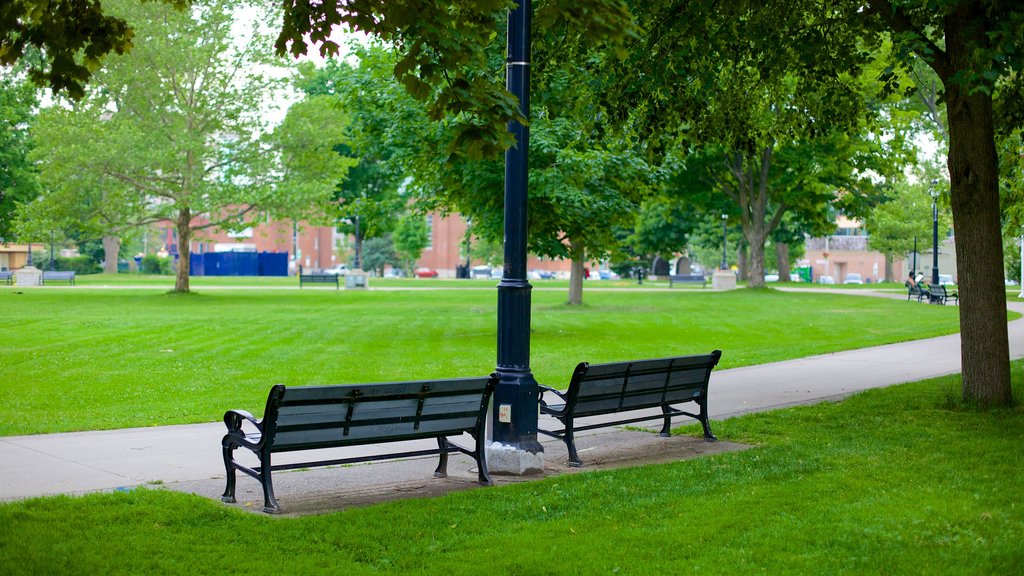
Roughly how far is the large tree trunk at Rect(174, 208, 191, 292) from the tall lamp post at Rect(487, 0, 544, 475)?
36523 mm

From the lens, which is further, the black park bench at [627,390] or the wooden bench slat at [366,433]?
the black park bench at [627,390]

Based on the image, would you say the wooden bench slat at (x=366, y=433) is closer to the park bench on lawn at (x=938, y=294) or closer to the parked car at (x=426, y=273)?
the park bench on lawn at (x=938, y=294)

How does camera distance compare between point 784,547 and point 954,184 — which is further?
point 954,184

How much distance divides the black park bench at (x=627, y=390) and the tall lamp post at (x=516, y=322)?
527 millimetres

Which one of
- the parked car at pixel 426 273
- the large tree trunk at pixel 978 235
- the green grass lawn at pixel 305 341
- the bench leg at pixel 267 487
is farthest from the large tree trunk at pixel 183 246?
the parked car at pixel 426 273

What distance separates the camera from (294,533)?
20.4ft

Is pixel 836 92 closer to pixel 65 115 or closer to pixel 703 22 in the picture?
pixel 703 22

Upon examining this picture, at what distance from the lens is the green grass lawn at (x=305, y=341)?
13.6 metres

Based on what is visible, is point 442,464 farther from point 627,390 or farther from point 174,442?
point 174,442

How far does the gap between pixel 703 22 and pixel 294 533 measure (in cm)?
844

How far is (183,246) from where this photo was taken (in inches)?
1758

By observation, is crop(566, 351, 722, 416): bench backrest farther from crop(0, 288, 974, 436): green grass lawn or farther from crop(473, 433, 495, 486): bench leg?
crop(0, 288, 974, 436): green grass lawn

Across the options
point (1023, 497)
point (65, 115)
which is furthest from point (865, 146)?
point (1023, 497)

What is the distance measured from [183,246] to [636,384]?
125 ft
